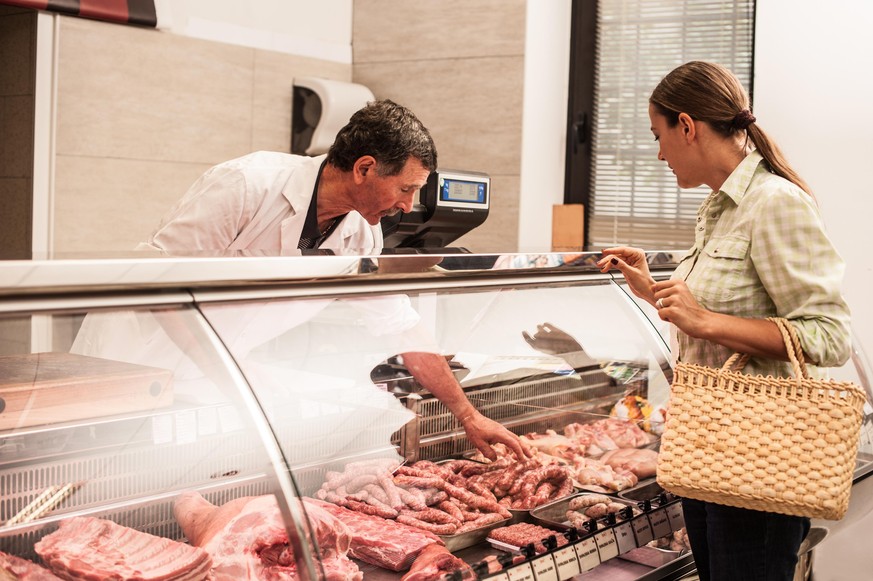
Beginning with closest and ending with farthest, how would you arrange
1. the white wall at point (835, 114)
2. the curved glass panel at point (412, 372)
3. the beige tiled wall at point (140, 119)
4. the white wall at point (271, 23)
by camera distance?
the curved glass panel at point (412, 372) → the beige tiled wall at point (140, 119) → the white wall at point (835, 114) → the white wall at point (271, 23)

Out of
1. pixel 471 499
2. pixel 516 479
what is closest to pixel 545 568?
pixel 471 499

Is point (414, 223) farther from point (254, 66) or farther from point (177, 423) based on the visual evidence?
point (254, 66)

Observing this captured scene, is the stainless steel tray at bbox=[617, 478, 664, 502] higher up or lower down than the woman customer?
lower down

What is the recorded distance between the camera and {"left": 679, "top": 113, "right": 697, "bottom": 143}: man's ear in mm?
1851

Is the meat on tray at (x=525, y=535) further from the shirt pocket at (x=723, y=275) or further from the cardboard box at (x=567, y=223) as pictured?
the cardboard box at (x=567, y=223)

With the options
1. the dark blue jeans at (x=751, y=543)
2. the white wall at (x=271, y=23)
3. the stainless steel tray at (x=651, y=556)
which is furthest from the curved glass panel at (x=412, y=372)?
the white wall at (x=271, y=23)

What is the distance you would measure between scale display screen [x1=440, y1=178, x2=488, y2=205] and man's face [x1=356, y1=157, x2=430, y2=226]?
53cm

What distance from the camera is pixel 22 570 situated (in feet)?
4.79

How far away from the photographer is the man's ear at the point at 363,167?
2457mm

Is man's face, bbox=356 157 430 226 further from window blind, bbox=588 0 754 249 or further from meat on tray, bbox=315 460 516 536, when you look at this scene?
window blind, bbox=588 0 754 249

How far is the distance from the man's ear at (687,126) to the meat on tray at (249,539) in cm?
109

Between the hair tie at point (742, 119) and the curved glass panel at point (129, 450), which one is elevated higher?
the hair tie at point (742, 119)

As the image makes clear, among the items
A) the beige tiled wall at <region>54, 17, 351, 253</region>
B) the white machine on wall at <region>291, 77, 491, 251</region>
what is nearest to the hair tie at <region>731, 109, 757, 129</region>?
the white machine on wall at <region>291, 77, 491, 251</region>

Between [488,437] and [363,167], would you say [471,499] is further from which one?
[363,167]
